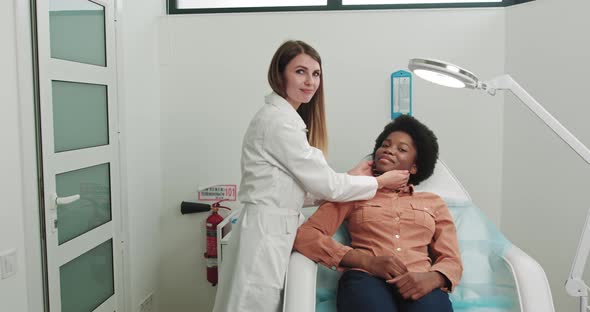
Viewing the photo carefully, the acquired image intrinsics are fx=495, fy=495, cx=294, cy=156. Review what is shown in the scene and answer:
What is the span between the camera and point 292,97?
1.74 m

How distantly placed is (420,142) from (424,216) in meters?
0.31

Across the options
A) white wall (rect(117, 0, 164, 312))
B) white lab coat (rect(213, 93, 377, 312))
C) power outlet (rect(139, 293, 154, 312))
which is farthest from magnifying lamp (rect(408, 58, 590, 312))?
power outlet (rect(139, 293, 154, 312))

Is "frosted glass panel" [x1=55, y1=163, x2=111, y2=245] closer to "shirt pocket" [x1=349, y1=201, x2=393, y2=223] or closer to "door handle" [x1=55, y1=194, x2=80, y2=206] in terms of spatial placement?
"door handle" [x1=55, y1=194, x2=80, y2=206]

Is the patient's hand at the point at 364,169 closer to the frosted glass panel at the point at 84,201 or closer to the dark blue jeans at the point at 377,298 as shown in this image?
the dark blue jeans at the point at 377,298

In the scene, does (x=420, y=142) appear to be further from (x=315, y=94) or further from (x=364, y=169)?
(x=315, y=94)

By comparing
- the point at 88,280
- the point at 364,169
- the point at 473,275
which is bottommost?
the point at 88,280

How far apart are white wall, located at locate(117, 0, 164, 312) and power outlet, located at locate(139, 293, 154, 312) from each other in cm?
2

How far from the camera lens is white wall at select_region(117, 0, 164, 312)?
2.27 meters

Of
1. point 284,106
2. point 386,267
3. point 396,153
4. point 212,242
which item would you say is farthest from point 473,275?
point 212,242

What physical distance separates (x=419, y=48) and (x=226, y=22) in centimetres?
101

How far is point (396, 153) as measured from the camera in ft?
6.19

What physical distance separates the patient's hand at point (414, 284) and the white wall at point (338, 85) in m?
1.12

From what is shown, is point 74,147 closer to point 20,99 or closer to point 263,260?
point 20,99

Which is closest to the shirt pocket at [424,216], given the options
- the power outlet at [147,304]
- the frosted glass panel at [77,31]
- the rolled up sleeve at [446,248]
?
the rolled up sleeve at [446,248]
